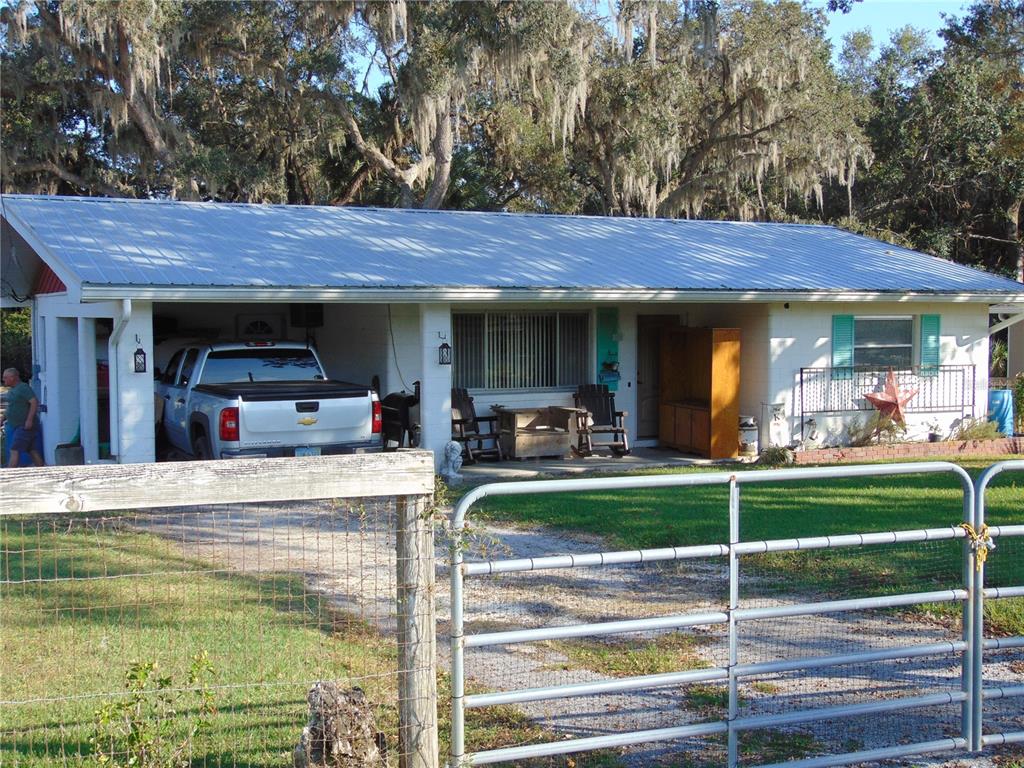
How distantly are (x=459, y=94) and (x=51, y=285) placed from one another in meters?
13.3

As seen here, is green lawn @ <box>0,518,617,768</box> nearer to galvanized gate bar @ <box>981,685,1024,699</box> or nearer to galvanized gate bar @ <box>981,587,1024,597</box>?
galvanized gate bar @ <box>981,685,1024,699</box>

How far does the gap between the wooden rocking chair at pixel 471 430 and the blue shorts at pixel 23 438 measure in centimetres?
586

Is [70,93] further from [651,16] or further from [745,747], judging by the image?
[745,747]

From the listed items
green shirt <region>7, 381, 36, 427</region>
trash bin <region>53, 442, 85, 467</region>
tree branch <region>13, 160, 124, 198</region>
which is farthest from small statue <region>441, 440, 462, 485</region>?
tree branch <region>13, 160, 124, 198</region>

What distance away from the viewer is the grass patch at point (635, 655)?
6.48 meters

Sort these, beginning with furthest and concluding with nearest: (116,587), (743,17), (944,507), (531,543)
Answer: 1. (743,17)
2. (944,507)
3. (531,543)
4. (116,587)

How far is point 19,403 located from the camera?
14.1 meters

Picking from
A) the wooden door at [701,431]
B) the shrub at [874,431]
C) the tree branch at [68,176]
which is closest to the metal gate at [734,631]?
the wooden door at [701,431]

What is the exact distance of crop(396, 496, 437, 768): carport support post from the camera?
4.39 metres

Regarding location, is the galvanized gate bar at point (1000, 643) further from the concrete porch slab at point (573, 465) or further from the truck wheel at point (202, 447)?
the concrete porch slab at point (573, 465)

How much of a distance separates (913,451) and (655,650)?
11968mm

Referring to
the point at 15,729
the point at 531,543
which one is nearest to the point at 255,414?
the point at 531,543

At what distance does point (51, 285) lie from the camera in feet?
54.0

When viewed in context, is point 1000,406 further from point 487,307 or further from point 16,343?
point 16,343
